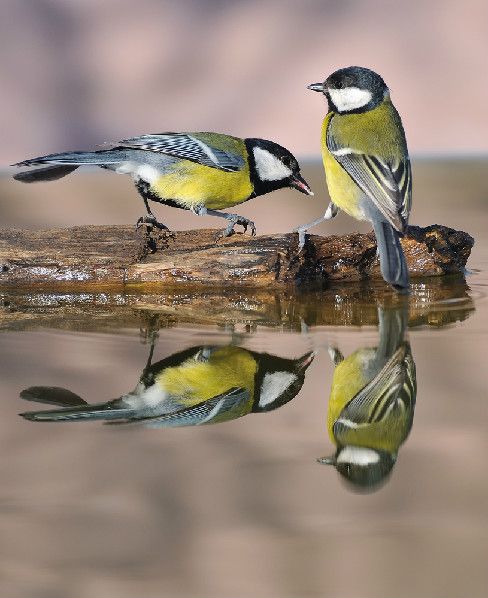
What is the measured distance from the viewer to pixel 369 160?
334cm

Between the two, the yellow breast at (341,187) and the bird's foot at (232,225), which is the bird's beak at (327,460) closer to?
the yellow breast at (341,187)

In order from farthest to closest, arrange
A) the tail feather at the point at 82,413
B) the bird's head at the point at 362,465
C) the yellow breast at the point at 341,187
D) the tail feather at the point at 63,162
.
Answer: the tail feather at the point at 63,162 < the yellow breast at the point at 341,187 < the tail feather at the point at 82,413 < the bird's head at the point at 362,465

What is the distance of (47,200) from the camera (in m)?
5.76

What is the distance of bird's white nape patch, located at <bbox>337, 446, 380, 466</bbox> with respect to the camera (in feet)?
5.91

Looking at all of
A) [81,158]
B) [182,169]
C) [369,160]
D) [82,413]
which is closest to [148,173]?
[182,169]

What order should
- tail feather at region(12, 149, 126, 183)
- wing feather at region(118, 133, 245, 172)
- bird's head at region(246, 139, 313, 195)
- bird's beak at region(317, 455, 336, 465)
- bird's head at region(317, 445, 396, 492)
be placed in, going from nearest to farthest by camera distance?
1. bird's head at region(317, 445, 396, 492)
2. bird's beak at region(317, 455, 336, 465)
3. tail feather at region(12, 149, 126, 183)
4. wing feather at region(118, 133, 245, 172)
5. bird's head at region(246, 139, 313, 195)

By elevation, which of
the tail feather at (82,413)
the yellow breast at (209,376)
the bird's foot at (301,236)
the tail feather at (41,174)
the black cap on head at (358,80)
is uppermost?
the black cap on head at (358,80)

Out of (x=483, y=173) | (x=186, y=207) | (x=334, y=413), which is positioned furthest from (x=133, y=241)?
(x=483, y=173)

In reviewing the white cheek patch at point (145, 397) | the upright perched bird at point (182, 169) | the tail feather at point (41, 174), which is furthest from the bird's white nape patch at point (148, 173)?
the white cheek patch at point (145, 397)

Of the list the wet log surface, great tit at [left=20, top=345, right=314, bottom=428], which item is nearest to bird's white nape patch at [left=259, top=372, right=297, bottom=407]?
great tit at [left=20, top=345, right=314, bottom=428]

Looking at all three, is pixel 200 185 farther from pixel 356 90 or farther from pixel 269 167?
pixel 356 90

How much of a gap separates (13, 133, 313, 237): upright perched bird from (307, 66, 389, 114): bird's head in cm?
44

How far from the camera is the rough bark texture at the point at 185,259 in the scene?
3.50m

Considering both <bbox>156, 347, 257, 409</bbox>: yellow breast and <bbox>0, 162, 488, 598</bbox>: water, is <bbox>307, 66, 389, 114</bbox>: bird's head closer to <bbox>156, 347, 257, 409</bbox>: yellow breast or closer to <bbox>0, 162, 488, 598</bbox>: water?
<bbox>0, 162, 488, 598</bbox>: water
